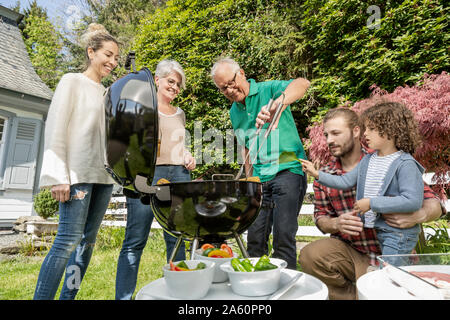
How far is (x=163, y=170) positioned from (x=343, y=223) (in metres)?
1.01

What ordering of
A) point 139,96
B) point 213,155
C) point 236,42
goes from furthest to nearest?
point 213,155
point 236,42
point 139,96

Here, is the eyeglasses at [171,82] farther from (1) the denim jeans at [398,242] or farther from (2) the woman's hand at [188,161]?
(1) the denim jeans at [398,242]

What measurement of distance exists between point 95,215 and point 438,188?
315 cm

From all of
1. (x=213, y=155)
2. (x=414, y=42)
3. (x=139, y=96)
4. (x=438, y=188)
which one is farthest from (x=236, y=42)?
(x=139, y=96)

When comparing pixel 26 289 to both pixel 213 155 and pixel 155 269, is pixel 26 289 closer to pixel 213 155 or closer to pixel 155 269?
pixel 155 269

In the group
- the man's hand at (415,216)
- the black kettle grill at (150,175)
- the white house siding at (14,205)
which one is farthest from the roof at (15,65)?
the man's hand at (415,216)

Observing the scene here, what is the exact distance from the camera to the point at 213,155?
26.5 feet

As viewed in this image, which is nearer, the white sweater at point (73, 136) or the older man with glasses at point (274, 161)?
the white sweater at point (73, 136)

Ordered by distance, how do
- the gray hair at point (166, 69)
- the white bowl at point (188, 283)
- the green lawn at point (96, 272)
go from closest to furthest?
the white bowl at point (188, 283), the gray hair at point (166, 69), the green lawn at point (96, 272)

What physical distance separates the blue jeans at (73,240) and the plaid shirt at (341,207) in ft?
3.80

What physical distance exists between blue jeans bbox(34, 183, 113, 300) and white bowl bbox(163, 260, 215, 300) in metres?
0.87

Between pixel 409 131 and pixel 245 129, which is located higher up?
pixel 245 129

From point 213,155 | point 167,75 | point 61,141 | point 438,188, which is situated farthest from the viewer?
point 213,155

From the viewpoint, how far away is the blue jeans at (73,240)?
1281 mm
